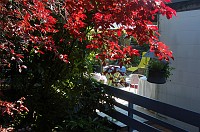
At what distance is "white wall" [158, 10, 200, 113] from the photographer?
414cm

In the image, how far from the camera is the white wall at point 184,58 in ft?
13.6

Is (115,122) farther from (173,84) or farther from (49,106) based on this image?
(173,84)

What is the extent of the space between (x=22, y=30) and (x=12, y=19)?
0.44 feet

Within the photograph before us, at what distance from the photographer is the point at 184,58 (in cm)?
438

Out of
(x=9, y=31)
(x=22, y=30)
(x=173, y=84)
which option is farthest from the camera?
(x=173, y=84)

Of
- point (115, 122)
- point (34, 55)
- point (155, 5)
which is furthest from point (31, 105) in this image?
point (155, 5)

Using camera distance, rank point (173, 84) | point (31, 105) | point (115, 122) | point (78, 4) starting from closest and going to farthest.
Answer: point (78, 4) < point (31, 105) < point (115, 122) < point (173, 84)

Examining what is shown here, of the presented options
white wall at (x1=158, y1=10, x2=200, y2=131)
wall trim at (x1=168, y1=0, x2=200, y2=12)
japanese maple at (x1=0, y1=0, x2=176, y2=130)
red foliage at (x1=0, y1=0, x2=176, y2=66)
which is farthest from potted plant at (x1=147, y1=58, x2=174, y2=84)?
red foliage at (x1=0, y1=0, x2=176, y2=66)

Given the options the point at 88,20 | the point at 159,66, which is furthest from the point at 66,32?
the point at 159,66

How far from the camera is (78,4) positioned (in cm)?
240

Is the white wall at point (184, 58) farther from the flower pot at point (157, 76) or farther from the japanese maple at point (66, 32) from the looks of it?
the japanese maple at point (66, 32)

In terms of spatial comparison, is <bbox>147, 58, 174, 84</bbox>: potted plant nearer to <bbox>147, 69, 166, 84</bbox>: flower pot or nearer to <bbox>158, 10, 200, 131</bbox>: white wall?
<bbox>147, 69, 166, 84</bbox>: flower pot

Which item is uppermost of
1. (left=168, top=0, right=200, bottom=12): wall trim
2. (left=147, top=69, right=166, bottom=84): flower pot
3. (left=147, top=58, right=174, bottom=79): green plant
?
(left=168, top=0, right=200, bottom=12): wall trim

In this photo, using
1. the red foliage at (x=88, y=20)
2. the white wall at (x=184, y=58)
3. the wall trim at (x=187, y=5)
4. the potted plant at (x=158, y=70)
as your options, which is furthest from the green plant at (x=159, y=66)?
the red foliage at (x=88, y=20)
